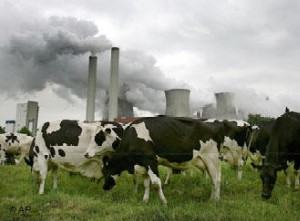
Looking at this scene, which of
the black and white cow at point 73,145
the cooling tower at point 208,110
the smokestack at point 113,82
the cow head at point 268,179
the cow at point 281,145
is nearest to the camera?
the cow head at point 268,179

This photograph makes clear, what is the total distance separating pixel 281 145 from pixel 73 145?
6097 millimetres

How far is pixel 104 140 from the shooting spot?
13555mm

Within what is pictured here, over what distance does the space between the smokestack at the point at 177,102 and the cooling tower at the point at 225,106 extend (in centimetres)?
357

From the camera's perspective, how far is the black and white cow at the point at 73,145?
1360cm

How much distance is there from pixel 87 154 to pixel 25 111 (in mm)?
61734

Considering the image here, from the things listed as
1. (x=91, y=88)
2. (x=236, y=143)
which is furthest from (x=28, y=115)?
(x=236, y=143)

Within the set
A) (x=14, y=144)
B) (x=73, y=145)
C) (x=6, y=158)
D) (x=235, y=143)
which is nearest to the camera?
(x=73, y=145)

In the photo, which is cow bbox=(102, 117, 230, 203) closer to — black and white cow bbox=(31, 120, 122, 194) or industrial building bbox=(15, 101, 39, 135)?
black and white cow bbox=(31, 120, 122, 194)

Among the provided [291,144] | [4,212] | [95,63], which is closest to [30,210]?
[4,212]

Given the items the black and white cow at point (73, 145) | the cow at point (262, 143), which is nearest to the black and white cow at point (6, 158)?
the black and white cow at point (73, 145)

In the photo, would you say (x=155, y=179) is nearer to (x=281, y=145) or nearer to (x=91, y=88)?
(x=281, y=145)

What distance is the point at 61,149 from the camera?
543 inches

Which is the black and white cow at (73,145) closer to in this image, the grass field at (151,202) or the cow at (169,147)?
the grass field at (151,202)

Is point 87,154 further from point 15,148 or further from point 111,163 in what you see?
point 15,148
